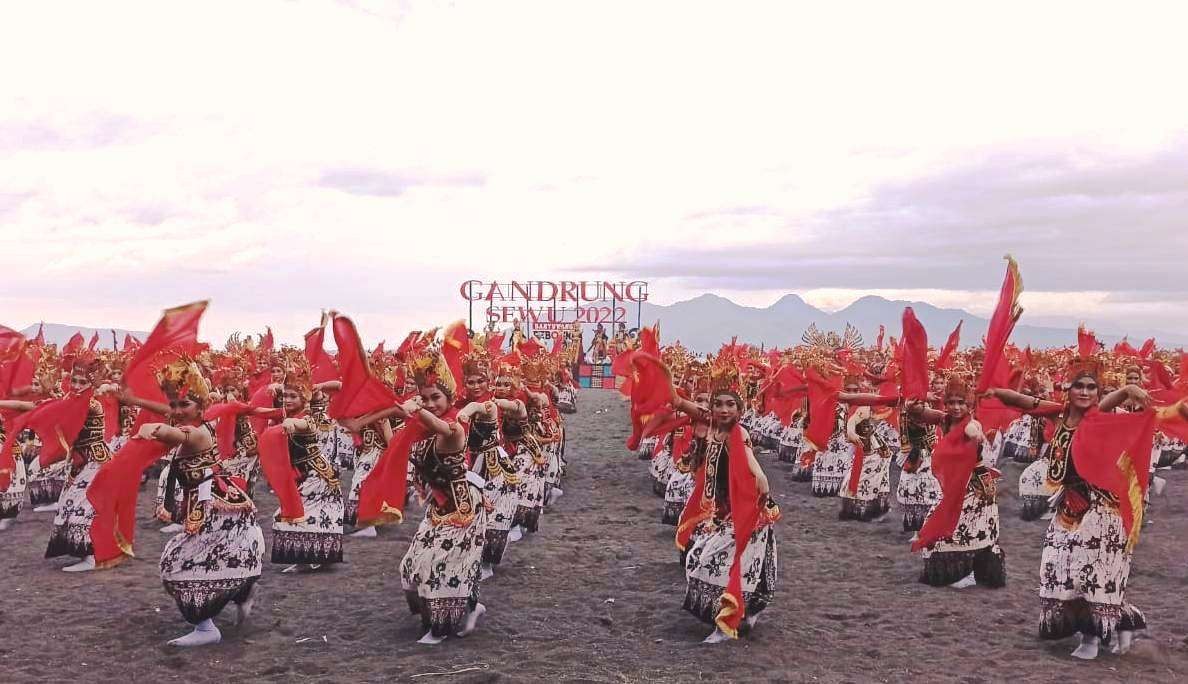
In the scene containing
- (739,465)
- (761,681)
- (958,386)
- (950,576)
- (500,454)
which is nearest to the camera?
(761,681)

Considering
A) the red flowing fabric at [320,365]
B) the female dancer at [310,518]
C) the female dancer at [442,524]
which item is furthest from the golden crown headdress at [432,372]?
the red flowing fabric at [320,365]

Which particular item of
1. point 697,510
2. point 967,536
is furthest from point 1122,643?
point 697,510

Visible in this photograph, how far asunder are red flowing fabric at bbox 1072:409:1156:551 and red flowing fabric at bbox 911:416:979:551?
1051 mm

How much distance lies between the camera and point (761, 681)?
22.0 ft

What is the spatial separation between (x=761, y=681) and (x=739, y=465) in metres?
1.69

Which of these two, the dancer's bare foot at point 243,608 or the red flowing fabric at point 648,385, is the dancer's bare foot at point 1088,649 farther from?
the dancer's bare foot at point 243,608

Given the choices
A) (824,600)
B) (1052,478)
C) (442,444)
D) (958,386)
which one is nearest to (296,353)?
(442,444)

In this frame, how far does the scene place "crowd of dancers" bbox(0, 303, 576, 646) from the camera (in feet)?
23.7

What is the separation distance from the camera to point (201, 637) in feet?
24.5

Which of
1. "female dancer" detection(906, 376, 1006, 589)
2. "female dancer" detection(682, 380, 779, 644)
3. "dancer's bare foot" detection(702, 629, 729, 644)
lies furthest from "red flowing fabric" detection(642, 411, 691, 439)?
"female dancer" detection(906, 376, 1006, 589)

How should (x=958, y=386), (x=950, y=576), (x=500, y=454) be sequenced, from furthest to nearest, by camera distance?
(x=500, y=454) < (x=950, y=576) < (x=958, y=386)

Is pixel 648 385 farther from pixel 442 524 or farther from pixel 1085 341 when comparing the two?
pixel 1085 341

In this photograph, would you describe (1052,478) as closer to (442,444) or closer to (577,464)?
(442,444)

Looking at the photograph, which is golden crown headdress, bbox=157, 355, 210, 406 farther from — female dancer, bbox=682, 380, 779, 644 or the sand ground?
female dancer, bbox=682, 380, 779, 644
